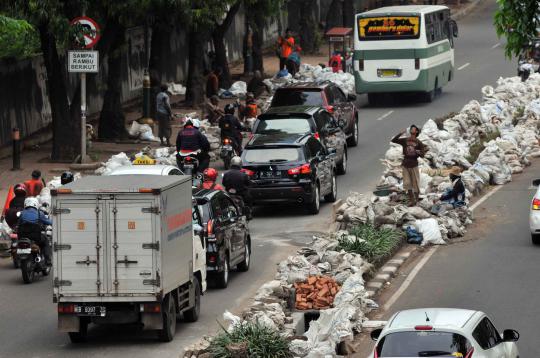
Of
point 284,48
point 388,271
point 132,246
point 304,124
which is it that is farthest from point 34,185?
point 284,48

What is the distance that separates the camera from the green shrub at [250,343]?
15969 mm

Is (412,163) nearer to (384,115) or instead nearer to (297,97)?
(297,97)

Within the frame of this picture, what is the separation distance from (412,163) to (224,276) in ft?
26.8

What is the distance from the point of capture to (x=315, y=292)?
64.2ft

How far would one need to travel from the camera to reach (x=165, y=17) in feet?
132

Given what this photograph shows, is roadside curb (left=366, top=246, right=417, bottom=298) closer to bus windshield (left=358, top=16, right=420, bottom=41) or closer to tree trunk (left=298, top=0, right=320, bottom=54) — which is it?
bus windshield (left=358, top=16, right=420, bottom=41)

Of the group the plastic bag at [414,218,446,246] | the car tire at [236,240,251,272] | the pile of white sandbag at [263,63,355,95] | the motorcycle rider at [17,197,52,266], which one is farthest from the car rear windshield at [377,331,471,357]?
the pile of white sandbag at [263,63,355,95]

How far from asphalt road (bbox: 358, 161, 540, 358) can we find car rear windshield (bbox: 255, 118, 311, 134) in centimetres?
456

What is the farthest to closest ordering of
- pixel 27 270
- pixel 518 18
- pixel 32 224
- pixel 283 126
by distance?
pixel 283 126
pixel 32 224
pixel 27 270
pixel 518 18

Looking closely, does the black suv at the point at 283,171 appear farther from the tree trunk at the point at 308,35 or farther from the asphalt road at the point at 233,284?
the tree trunk at the point at 308,35

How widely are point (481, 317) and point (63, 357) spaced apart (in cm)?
585

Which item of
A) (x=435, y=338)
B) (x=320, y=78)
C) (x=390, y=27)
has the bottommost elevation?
(x=320, y=78)

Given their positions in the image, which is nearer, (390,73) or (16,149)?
(16,149)

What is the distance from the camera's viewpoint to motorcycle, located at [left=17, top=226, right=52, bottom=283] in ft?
71.8
